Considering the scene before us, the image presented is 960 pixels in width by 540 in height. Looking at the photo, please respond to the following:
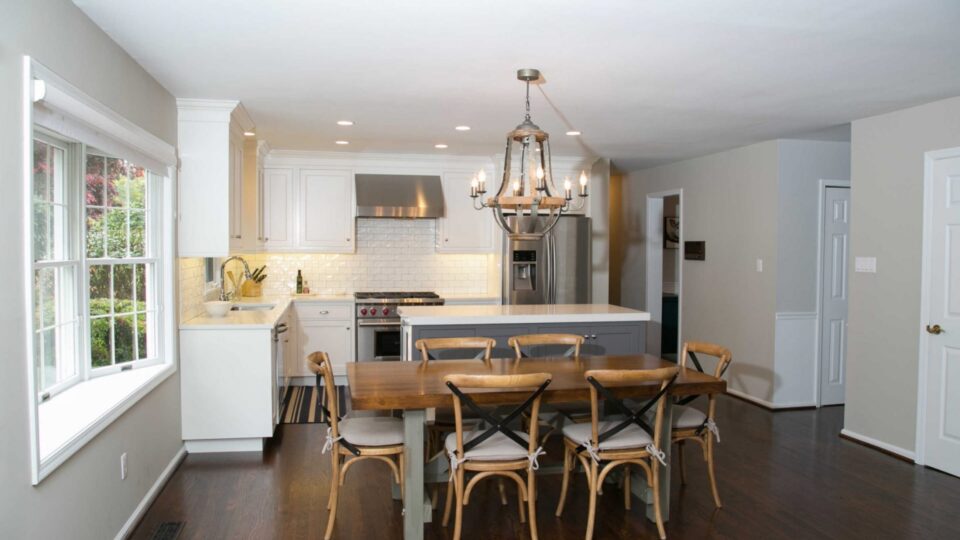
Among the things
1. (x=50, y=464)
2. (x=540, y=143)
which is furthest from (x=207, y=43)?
(x=50, y=464)

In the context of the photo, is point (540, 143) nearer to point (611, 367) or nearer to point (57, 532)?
point (611, 367)

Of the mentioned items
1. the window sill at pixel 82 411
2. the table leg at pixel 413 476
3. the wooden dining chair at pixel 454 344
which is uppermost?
the wooden dining chair at pixel 454 344

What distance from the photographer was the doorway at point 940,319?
4234 mm

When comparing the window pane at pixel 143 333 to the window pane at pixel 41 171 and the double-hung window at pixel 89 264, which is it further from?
the window pane at pixel 41 171

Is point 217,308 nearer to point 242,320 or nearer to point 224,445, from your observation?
point 242,320

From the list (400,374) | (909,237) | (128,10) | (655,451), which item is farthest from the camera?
(909,237)

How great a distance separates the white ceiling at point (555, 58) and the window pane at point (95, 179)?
0.57 metres

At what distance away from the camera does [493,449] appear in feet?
10.1

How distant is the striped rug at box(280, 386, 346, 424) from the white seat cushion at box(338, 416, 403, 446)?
164 cm

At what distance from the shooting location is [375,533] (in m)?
3.28

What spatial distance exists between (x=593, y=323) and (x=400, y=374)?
1.96 metres

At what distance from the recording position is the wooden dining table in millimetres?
3006

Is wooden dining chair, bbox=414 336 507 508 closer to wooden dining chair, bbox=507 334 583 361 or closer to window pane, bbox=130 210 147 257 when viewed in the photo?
wooden dining chair, bbox=507 334 583 361

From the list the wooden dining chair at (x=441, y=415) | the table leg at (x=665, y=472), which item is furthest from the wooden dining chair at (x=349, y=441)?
the table leg at (x=665, y=472)
